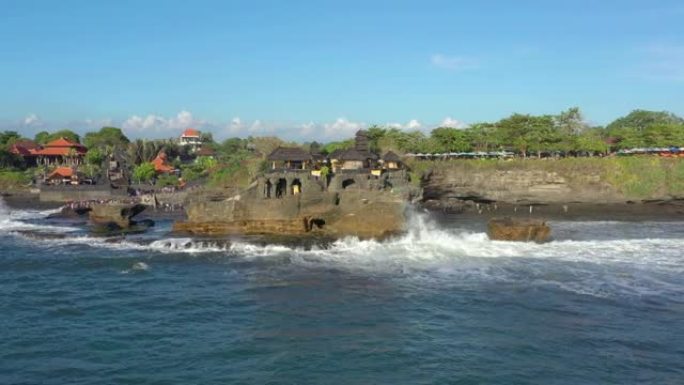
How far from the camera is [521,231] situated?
42469mm

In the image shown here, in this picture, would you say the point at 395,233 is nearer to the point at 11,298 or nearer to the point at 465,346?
the point at 465,346

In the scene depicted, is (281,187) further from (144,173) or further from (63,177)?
(63,177)

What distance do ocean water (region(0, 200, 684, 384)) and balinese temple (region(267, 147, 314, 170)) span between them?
22.6m

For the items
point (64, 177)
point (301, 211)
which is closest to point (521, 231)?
point (301, 211)

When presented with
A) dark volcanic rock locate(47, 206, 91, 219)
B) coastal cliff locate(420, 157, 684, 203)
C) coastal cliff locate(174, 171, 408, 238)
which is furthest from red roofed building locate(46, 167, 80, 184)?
coastal cliff locate(420, 157, 684, 203)

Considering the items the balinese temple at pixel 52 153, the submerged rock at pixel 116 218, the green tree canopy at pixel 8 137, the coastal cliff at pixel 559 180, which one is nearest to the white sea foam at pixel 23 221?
the submerged rock at pixel 116 218

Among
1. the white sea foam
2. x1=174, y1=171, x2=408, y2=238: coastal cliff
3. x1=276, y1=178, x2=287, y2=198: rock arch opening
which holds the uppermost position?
x1=276, y1=178, x2=287, y2=198: rock arch opening

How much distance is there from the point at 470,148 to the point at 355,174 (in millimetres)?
32575

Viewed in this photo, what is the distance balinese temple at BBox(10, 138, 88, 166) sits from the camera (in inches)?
4392

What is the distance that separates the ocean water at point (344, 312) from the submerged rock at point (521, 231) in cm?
137

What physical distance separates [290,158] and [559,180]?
1320 inches

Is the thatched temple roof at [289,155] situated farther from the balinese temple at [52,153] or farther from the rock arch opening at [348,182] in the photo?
the balinese temple at [52,153]

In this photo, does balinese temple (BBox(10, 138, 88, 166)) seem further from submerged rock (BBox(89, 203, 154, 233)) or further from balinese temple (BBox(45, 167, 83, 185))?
submerged rock (BBox(89, 203, 154, 233))

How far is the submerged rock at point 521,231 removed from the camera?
138ft
